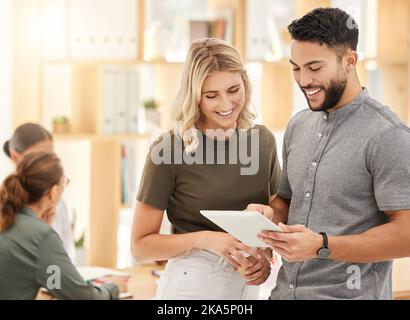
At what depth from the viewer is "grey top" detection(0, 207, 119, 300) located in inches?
91.5

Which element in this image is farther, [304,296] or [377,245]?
[304,296]

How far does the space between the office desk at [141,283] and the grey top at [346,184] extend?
1.18m

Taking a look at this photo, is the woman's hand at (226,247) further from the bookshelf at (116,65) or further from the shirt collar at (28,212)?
the bookshelf at (116,65)

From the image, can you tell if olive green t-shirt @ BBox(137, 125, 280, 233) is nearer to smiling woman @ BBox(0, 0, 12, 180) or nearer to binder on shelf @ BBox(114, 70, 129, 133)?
binder on shelf @ BBox(114, 70, 129, 133)

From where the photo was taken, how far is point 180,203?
2.00 metres

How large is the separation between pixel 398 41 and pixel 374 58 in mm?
163

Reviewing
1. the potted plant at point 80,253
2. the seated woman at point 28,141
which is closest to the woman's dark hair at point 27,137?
the seated woman at point 28,141

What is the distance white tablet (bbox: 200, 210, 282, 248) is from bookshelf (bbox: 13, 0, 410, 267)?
1.90 meters

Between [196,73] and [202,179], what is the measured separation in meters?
0.28

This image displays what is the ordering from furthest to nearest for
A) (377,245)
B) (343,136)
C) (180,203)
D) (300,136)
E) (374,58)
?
1. (374,58)
2. (180,203)
3. (300,136)
4. (343,136)
5. (377,245)

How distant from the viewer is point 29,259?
7.70 ft

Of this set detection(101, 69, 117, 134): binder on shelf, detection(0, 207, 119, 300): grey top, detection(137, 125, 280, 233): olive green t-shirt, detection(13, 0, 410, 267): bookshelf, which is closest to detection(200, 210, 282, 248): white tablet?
detection(137, 125, 280, 233): olive green t-shirt
